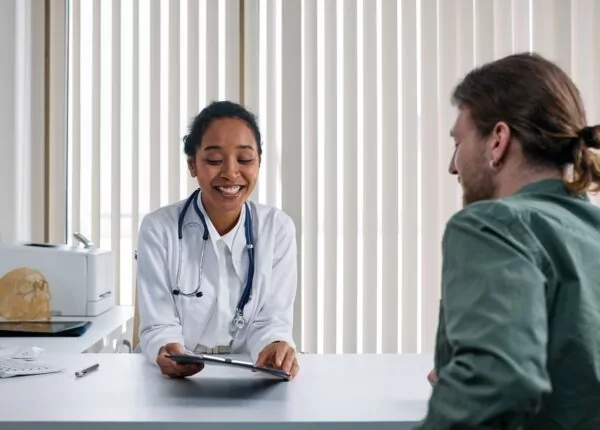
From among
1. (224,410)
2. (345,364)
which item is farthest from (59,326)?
(224,410)

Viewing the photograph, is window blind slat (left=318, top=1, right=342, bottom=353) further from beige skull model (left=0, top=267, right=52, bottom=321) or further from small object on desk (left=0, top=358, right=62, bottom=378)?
small object on desk (left=0, top=358, right=62, bottom=378)

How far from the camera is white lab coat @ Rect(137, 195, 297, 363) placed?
198 centimetres

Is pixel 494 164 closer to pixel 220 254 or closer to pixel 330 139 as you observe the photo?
pixel 220 254

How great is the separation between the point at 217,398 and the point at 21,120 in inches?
101

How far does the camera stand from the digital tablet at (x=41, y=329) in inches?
93.3

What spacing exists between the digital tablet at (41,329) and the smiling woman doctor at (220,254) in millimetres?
570

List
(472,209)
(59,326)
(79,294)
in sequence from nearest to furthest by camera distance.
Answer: (472,209)
(59,326)
(79,294)

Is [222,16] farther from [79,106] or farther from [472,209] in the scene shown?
[472,209]

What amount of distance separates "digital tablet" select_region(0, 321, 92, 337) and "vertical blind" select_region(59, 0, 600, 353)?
0.99 meters

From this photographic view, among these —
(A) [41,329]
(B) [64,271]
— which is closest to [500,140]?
(A) [41,329]

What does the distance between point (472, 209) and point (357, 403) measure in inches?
24.6

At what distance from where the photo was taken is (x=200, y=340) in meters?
2.08

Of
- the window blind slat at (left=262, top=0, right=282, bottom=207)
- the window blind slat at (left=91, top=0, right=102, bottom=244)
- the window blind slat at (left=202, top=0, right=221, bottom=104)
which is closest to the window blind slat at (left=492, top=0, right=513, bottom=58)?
the window blind slat at (left=262, top=0, right=282, bottom=207)

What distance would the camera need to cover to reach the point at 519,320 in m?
0.77
